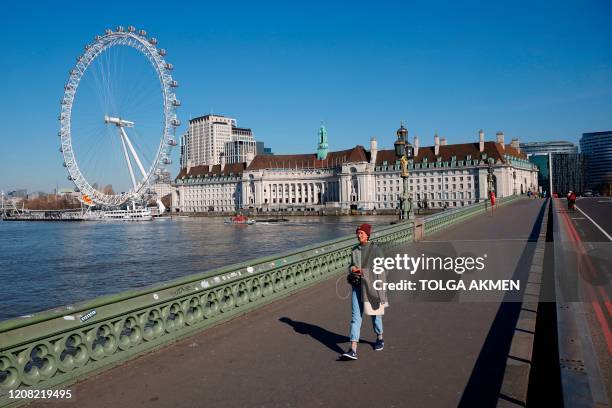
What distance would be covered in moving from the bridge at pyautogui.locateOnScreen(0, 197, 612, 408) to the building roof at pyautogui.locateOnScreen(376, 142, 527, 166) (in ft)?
442

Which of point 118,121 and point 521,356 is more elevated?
point 118,121

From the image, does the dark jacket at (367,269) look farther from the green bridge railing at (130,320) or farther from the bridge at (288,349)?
the green bridge railing at (130,320)

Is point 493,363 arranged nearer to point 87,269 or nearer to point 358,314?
point 358,314

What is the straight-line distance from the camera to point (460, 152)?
145000 mm

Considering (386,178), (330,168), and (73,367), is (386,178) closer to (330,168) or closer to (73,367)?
(330,168)

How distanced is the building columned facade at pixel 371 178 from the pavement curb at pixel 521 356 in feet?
421

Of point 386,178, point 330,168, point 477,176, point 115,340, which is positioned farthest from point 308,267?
point 330,168

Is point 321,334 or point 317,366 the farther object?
point 321,334

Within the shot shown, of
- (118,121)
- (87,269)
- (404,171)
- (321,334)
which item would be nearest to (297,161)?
(118,121)

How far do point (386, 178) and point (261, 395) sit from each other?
508 ft

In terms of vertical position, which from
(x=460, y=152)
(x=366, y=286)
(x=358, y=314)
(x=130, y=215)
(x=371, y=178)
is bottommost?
(x=130, y=215)

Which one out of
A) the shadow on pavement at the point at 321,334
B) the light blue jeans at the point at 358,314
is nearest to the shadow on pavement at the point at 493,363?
the light blue jeans at the point at 358,314

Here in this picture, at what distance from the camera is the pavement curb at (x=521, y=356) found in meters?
5.76

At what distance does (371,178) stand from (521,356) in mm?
155679
